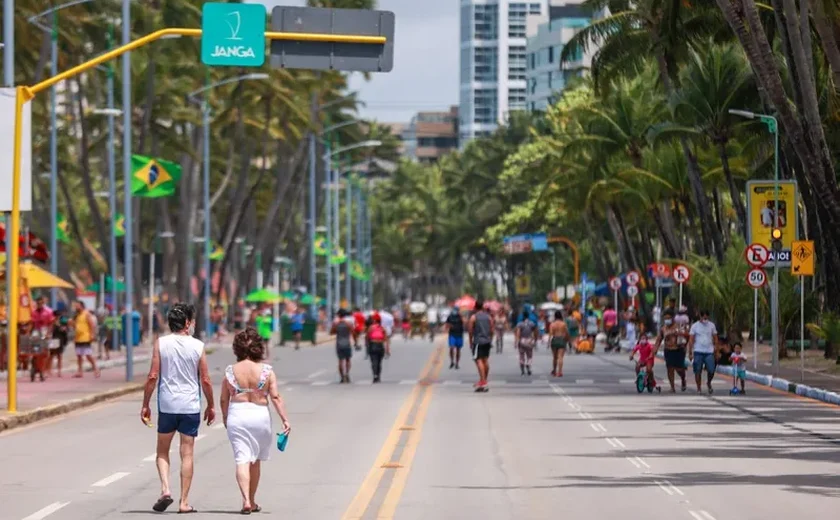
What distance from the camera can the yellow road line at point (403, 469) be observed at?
16.1m

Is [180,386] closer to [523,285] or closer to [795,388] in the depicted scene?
[795,388]

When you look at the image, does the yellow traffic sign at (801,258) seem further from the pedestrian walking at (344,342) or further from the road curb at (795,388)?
the pedestrian walking at (344,342)

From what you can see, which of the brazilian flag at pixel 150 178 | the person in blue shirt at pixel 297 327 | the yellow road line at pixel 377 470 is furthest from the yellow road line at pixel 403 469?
the person in blue shirt at pixel 297 327

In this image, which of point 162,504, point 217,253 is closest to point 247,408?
point 162,504

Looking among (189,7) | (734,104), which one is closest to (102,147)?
(189,7)

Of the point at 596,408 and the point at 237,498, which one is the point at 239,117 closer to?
the point at 596,408

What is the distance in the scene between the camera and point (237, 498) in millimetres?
17266

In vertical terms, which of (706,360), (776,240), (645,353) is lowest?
(706,360)

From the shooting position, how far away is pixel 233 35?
3067 cm

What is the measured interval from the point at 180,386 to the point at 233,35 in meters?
15.5

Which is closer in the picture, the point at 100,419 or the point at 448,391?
the point at 100,419

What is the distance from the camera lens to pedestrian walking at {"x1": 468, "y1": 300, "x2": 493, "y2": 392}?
1510 inches

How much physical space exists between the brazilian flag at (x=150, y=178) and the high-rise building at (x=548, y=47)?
95929mm

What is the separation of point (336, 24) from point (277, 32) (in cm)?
93
